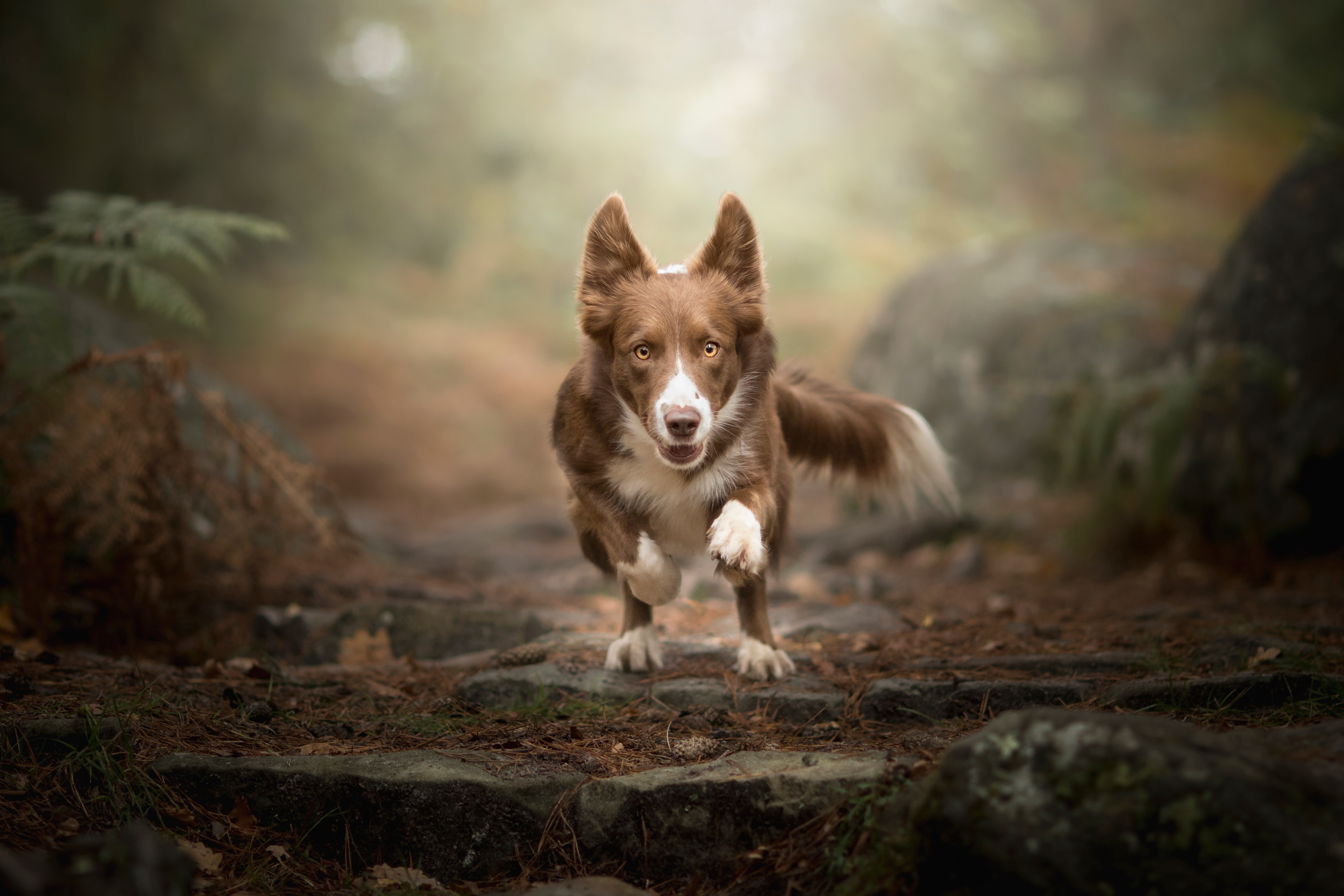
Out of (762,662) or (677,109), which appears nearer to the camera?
(762,662)

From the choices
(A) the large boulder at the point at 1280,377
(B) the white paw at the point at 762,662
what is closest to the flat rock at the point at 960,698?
(B) the white paw at the point at 762,662

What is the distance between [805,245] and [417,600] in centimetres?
965

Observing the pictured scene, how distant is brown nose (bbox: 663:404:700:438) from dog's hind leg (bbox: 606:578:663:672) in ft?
2.61

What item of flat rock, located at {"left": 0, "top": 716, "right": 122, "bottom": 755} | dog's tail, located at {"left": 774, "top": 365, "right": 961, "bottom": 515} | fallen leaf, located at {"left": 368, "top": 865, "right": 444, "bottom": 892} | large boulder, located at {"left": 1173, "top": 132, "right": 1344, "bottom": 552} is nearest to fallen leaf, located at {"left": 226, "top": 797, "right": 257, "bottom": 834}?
fallen leaf, located at {"left": 368, "top": 865, "right": 444, "bottom": 892}

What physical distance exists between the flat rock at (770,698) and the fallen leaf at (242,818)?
1.43 metres

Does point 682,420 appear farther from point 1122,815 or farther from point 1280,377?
point 1280,377

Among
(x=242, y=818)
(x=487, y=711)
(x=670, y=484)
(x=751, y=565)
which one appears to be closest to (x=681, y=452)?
(x=670, y=484)

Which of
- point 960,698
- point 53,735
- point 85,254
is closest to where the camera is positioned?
point 53,735

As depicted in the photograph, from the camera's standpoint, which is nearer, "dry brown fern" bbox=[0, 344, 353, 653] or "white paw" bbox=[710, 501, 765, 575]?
"white paw" bbox=[710, 501, 765, 575]

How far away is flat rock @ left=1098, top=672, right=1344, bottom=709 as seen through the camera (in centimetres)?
276

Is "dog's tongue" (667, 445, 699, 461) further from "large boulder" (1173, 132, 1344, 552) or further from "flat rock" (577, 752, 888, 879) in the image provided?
"large boulder" (1173, 132, 1344, 552)

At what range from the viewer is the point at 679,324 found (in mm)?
3547

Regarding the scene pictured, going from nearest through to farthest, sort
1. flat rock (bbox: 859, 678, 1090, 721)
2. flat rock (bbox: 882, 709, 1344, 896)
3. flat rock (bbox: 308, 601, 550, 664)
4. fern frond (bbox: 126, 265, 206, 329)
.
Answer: flat rock (bbox: 882, 709, 1344, 896) < flat rock (bbox: 859, 678, 1090, 721) < flat rock (bbox: 308, 601, 550, 664) < fern frond (bbox: 126, 265, 206, 329)

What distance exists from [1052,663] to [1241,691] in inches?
26.6
